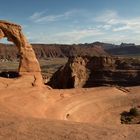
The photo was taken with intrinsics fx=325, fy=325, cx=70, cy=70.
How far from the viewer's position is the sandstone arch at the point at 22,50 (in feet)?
84.4

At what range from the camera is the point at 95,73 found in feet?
141

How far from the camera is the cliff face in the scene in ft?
136

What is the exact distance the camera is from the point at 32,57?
→ 91.0ft

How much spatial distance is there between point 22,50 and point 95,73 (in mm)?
17661

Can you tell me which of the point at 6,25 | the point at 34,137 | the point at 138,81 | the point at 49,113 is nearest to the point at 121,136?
the point at 34,137

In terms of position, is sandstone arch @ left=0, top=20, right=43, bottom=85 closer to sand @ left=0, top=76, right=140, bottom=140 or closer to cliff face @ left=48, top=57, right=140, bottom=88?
sand @ left=0, top=76, right=140, bottom=140

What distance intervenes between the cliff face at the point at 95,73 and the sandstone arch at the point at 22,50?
1362cm

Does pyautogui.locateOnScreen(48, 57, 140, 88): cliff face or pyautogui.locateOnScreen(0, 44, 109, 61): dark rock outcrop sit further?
pyautogui.locateOnScreen(0, 44, 109, 61): dark rock outcrop

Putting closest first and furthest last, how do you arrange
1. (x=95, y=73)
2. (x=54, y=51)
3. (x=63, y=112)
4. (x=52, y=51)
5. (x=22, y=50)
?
(x=63, y=112), (x=22, y=50), (x=95, y=73), (x=54, y=51), (x=52, y=51)

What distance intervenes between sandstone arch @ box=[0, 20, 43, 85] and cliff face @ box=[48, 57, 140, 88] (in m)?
13.6

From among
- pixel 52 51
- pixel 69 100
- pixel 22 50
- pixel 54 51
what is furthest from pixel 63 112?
pixel 52 51

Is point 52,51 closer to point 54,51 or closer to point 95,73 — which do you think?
point 54,51

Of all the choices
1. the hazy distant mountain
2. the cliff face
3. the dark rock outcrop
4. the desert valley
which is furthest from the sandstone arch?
the dark rock outcrop

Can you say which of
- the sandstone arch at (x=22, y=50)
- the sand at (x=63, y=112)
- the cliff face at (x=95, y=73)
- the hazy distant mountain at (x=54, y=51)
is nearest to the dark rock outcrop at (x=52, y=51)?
the hazy distant mountain at (x=54, y=51)
